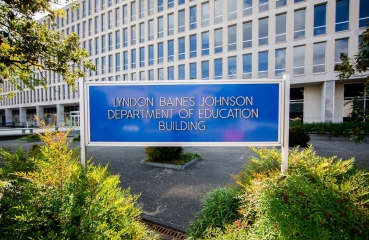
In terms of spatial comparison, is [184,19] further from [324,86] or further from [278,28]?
[324,86]

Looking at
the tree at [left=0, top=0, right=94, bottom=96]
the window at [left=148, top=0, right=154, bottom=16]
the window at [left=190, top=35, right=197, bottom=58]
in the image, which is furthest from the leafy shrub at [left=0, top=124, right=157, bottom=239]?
the window at [left=148, top=0, right=154, bottom=16]

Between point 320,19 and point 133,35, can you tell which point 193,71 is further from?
point 320,19

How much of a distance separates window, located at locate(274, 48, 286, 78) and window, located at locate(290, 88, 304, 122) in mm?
2923

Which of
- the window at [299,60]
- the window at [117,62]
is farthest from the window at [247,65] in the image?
the window at [117,62]

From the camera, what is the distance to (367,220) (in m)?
1.60

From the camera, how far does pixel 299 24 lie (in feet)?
65.3

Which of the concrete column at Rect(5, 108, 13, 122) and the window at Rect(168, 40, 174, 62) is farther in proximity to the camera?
the concrete column at Rect(5, 108, 13, 122)

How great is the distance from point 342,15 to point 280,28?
5.54 meters

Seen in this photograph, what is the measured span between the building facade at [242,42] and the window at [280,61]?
1cm

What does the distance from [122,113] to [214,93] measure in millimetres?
1434

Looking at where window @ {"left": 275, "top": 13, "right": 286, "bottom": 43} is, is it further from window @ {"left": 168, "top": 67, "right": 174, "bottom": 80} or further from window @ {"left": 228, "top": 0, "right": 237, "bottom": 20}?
window @ {"left": 168, "top": 67, "right": 174, "bottom": 80}

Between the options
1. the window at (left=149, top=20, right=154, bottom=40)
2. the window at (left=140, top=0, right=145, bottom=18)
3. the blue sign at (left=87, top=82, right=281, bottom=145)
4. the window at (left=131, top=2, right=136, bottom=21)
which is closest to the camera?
the blue sign at (left=87, top=82, right=281, bottom=145)

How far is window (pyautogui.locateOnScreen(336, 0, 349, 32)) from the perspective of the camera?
18094 mm

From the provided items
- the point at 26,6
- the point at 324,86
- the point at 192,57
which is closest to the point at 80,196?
the point at 26,6
